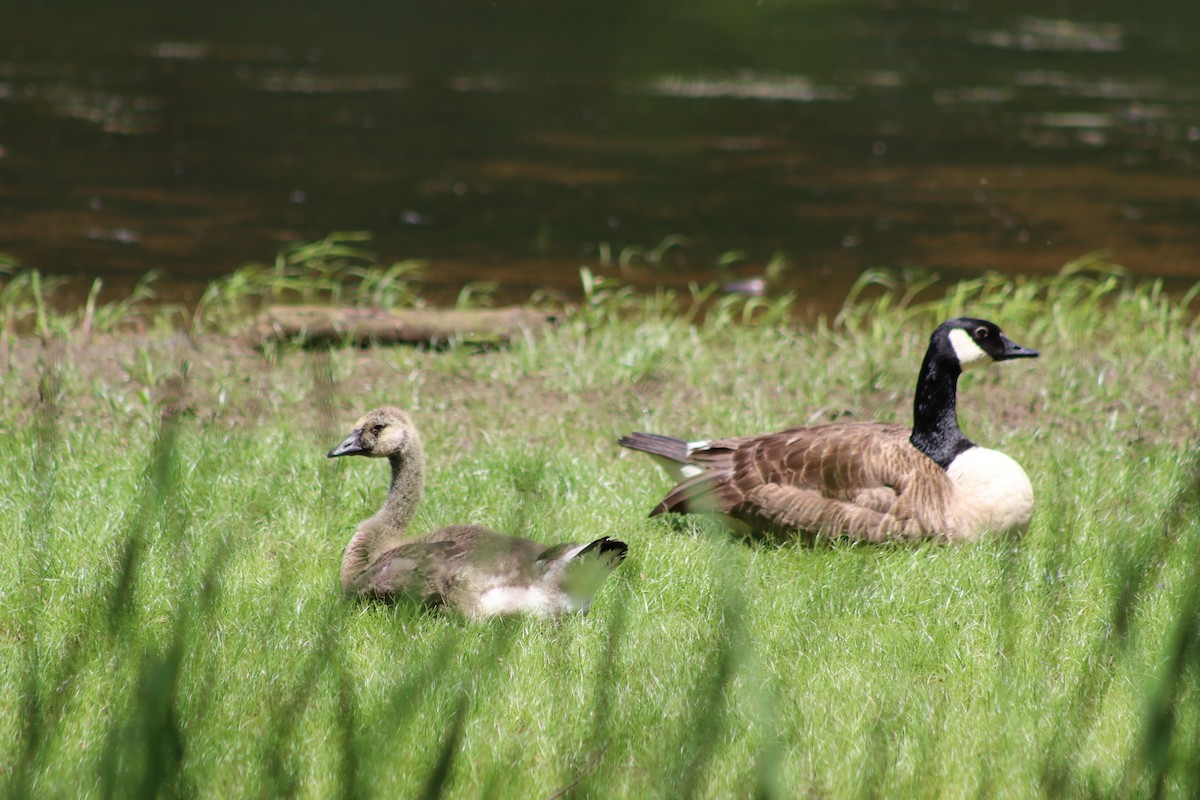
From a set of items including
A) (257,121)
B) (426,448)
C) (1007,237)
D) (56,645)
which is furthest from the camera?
(257,121)

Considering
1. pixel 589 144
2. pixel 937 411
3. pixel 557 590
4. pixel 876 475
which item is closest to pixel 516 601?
pixel 557 590

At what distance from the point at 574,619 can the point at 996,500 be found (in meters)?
1.79

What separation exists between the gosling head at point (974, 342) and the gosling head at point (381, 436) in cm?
227

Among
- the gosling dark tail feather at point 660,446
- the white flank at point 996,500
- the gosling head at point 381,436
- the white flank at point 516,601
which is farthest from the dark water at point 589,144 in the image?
the white flank at point 516,601

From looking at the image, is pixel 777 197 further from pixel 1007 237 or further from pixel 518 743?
pixel 518 743

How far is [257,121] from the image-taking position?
1659cm

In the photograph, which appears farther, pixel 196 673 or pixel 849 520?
pixel 849 520

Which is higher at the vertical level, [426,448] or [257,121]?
[257,121]

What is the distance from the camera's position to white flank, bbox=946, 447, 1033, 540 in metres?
5.42

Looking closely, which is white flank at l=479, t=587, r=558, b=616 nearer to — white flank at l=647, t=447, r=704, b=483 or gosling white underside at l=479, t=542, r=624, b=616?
gosling white underside at l=479, t=542, r=624, b=616

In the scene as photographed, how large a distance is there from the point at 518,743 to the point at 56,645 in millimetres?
1531

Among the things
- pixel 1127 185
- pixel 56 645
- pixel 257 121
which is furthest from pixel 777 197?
pixel 56 645

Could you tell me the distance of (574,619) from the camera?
467 cm

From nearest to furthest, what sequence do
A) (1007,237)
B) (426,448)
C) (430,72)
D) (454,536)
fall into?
(454,536)
(426,448)
(1007,237)
(430,72)
